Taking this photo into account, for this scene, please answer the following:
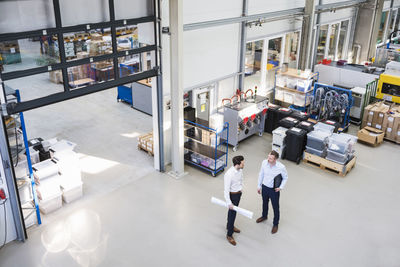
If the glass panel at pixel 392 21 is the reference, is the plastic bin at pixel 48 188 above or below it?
below

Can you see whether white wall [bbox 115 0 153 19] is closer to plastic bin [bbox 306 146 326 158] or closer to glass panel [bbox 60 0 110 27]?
glass panel [bbox 60 0 110 27]

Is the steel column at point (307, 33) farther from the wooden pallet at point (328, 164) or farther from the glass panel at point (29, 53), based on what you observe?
the glass panel at point (29, 53)

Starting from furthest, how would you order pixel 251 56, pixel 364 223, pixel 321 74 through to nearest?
pixel 321 74 → pixel 251 56 → pixel 364 223

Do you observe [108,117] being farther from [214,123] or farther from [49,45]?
[49,45]

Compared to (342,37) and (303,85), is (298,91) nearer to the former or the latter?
(303,85)

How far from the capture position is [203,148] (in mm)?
8477

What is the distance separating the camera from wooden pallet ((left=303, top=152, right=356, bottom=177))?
8.27 m

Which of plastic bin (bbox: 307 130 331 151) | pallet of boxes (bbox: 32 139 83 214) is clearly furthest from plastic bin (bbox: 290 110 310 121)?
pallet of boxes (bbox: 32 139 83 214)

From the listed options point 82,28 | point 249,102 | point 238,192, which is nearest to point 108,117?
point 249,102

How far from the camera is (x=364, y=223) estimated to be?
6.83 metres

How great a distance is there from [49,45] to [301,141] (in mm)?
5798

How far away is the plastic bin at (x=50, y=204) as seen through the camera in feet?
22.4

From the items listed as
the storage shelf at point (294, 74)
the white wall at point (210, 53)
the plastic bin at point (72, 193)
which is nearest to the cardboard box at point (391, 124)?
the storage shelf at point (294, 74)

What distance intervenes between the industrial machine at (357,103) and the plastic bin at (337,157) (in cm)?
301
